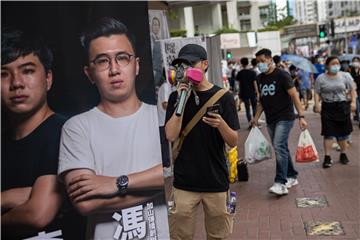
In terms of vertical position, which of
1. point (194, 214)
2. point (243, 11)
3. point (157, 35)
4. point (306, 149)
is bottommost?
point (306, 149)

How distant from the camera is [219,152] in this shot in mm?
3484

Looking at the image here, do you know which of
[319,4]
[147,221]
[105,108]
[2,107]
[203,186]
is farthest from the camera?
[319,4]

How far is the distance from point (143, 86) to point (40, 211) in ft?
2.35

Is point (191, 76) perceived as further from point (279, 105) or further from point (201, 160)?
point (279, 105)

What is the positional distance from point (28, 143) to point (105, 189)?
0.41 meters

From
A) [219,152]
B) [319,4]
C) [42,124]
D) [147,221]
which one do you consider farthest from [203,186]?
[319,4]

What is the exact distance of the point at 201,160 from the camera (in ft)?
11.2

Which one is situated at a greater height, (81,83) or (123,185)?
(81,83)

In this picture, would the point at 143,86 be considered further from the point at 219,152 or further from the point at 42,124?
the point at 219,152

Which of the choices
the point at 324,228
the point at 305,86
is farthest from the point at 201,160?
the point at 305,86

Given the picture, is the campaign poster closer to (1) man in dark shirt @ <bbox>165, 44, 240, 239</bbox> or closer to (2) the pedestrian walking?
(1) man in dark shirt @ <bbox>165, 44, 240, 239</bbox>

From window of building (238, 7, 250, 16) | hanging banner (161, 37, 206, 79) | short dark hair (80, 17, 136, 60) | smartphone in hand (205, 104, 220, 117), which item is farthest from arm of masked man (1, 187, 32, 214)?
window of building (238, 7, 250, 16)

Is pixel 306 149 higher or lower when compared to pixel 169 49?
lower

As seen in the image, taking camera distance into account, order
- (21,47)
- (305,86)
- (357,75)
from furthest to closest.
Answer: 1. (305,86)
2. (357,75)
3. (21,47)
